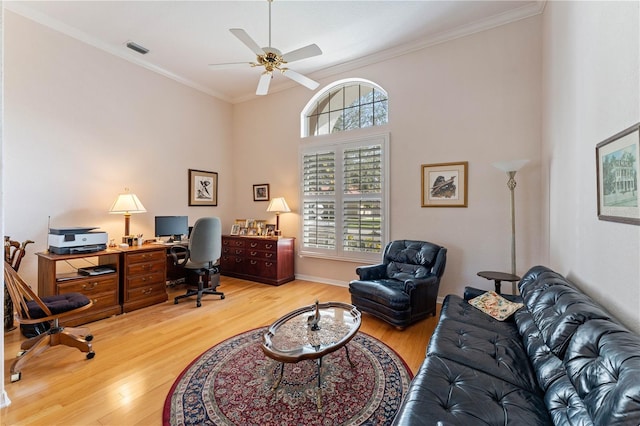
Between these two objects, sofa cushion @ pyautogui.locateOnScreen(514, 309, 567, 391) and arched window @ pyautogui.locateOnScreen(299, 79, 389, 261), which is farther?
arched window @ pyautogui.locateOnScreen(299, 79, 389, 261)

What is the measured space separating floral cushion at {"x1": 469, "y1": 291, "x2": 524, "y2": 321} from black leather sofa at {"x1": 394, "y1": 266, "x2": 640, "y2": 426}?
10.6 inches

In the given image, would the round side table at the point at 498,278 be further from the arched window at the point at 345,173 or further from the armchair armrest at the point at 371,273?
the arched window at the point at 345,173

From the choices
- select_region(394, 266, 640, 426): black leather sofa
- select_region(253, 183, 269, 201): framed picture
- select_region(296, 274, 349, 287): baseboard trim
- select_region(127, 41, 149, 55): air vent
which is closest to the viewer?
select_region(394, 266, 640, 426): black leather sofa

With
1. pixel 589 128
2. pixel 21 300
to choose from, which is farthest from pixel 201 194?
pixel 589 128

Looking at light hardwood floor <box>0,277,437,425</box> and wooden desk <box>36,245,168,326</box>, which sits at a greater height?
wooden desk <box>36,245,168,326</box>

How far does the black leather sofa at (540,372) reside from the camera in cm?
100

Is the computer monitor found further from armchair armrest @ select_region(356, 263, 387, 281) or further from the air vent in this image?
armchair armrest @ select_region(356, 263, 387, 281)

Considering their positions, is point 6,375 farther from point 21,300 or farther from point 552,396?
point 552,396

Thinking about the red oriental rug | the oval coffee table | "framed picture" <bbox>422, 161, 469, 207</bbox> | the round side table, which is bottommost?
the red oriental rug

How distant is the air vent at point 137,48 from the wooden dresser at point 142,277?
286cm

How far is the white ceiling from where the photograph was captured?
3.15 metres

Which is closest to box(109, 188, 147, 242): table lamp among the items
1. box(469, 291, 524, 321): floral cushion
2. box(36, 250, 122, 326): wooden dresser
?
box(36, 250, 122, 326): wooden dresser

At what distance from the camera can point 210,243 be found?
389 centimetres

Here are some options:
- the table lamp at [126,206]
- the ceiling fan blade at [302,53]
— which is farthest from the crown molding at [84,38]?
the ceiling fan blade at [302,53]
